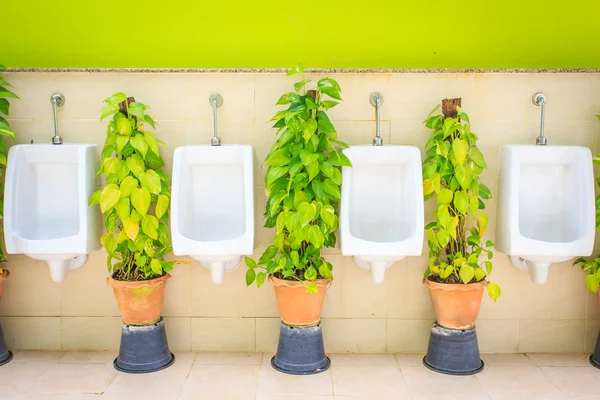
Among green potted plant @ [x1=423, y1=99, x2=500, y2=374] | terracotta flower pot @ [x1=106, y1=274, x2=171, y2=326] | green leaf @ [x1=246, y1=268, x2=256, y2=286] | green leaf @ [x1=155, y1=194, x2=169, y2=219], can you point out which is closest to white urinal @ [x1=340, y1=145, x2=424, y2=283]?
green potted plant @ [x1=423, y1=99, x2=500, y2=374]

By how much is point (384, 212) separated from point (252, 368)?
949 mm

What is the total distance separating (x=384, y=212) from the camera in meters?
2.57

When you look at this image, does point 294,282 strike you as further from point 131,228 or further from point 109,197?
point 109,197

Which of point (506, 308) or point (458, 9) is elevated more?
point (458, 9)

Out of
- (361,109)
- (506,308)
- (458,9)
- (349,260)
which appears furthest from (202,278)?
(458,9)

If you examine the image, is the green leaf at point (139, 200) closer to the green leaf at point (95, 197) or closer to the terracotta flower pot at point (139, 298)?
the green leaf at point (95, 197)

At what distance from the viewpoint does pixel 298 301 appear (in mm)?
2496

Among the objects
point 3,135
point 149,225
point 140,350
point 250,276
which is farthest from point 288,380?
point 3,135

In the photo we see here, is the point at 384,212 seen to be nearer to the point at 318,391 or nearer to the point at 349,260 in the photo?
the point at 349,260

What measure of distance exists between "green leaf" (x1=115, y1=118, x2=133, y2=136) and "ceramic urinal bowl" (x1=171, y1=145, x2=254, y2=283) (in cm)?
22

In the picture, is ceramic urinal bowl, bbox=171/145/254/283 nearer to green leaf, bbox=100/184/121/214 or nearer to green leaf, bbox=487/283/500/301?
green leaf, bbox=100/184/121/214

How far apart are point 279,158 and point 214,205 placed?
43 centimetres

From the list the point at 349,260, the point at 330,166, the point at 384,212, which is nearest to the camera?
the point at 330,166

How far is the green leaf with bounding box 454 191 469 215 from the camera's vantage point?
7.91ft
